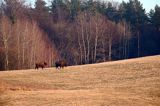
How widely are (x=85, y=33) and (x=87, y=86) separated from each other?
59086mm

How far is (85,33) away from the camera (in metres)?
98.9

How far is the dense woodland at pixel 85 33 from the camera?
305 feet

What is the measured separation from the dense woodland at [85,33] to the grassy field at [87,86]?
3785 centimetres

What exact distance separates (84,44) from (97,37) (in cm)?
349

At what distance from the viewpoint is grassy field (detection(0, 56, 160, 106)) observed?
3016 cm

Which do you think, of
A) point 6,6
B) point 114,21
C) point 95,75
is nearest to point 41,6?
point 6,6

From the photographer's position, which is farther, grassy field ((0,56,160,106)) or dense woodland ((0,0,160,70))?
dense woodland ((0,0,160,70))

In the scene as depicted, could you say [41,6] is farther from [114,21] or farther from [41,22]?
[114,21]

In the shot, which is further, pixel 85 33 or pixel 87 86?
pixel 85 33

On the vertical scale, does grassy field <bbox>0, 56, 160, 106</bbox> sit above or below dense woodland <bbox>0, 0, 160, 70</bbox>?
below

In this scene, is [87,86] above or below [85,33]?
below

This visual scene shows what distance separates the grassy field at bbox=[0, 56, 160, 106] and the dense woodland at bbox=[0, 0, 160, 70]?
3785cm

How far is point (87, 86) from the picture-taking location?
132ft

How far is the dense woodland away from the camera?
9300 cm
